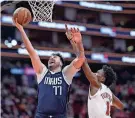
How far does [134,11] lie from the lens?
1548cm

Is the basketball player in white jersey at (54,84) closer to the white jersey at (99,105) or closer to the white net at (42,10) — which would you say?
the white jersey at (99,105)

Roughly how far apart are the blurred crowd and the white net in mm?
5697

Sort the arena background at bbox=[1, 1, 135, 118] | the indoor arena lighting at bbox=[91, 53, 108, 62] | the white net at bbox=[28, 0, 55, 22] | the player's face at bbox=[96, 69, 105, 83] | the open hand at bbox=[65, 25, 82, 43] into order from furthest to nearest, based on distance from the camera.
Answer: the indoor arena lighting at bbox=[91, 53, 108, 62] < the arena background at bbox=[1, 1, 135, 118] < the white net at bbox=[28, 0, 55, 22] < the player's face at bbox=[96, 69, 105, 83] < the open hand at bbox=[65, 25, 82, 43]

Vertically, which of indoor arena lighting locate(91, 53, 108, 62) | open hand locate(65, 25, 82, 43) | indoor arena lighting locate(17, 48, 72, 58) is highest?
open hand locate(65, 25, 82, 43)

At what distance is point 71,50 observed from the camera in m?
13.4

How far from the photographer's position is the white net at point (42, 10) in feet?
17.1

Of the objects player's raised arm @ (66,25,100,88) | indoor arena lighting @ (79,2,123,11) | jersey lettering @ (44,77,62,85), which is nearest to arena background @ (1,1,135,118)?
indoor arena lighting @ (79,2,123,11)

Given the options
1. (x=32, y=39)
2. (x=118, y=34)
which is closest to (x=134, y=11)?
(x=118, y=34)

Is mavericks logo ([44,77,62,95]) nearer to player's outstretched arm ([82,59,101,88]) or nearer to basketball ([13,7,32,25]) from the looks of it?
player's outstretched arm ([82,59,101,88])

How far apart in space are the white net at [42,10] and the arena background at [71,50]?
5.71 meters

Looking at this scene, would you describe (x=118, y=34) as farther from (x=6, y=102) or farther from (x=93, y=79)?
(x=93, y=79)

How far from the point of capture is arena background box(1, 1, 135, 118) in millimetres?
11852

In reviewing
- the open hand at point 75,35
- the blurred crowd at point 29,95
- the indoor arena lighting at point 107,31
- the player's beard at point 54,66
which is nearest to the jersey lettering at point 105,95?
the player's beard at point 54,66

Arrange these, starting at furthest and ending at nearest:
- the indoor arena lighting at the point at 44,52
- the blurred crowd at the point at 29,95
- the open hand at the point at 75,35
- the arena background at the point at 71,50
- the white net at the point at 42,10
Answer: the indoor arena lighting at the point at 44,52 → the arena background at the point at 71,50 → the blurred crowd at the point at 29,95 → the white net at the point at 42,10 → the open hand at the point at 75,35
